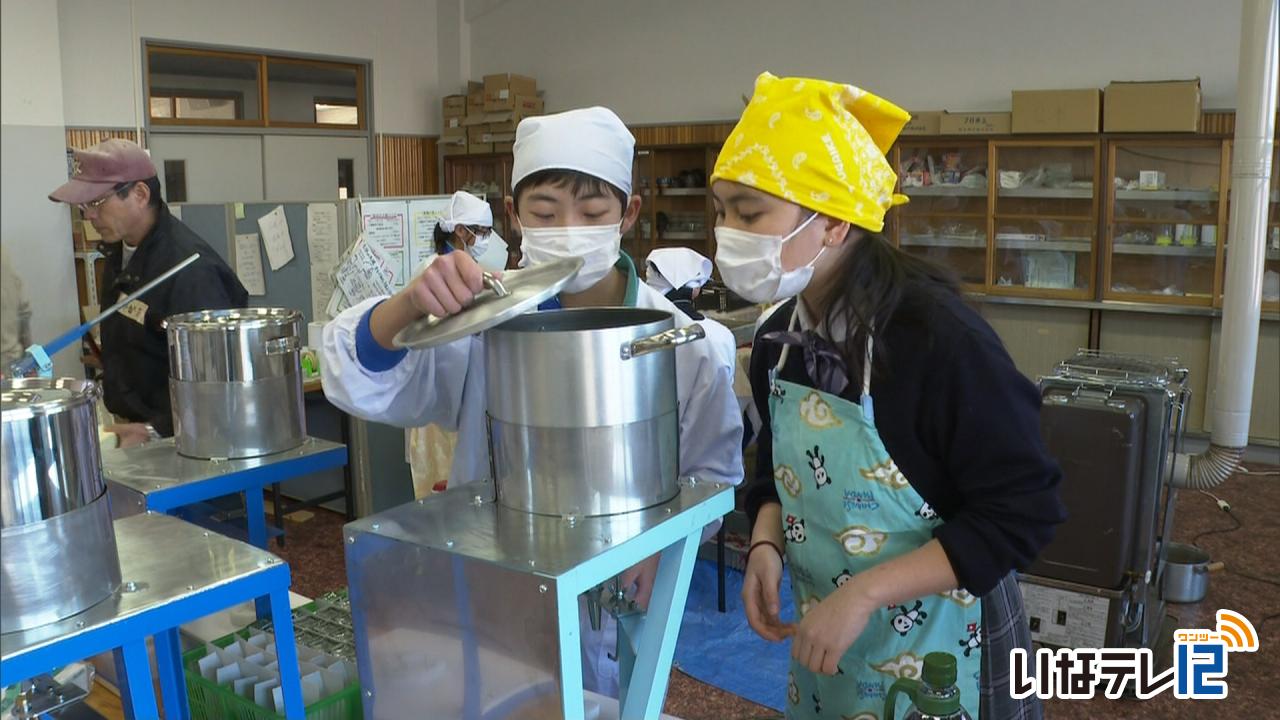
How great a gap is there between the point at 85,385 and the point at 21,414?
83 mm

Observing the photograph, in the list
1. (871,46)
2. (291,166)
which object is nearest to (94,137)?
(291,166)

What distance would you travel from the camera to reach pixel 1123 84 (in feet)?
18.2

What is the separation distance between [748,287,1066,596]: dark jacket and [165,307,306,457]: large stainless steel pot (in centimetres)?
87

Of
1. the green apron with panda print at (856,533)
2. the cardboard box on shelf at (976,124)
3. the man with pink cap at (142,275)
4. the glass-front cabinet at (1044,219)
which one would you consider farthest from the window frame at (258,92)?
the green apron with panda print at (856,533)

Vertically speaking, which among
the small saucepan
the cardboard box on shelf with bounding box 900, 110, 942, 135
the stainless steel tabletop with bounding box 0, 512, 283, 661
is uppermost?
the cardboard box on shelf with bounding box 900, 110, 942, 135

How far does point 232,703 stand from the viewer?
126 centimetres

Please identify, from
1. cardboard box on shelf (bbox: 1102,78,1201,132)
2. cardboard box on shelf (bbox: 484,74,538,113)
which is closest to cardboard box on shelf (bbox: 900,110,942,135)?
cardboard box on shelf (bbox: 1102,78,1201,132)

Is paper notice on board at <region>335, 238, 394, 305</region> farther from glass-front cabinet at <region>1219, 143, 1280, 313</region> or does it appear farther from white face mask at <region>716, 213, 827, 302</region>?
glass-front cabinet at <region>1219, 143, 1280, 313</region>

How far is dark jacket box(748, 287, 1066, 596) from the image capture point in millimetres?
1177

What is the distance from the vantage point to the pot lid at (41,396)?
77 centimetres

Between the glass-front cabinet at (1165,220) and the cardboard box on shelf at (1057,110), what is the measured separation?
237 mm

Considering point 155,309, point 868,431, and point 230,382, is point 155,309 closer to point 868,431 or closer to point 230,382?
point 230,382

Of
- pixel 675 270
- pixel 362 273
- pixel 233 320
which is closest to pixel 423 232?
pixel 362 273

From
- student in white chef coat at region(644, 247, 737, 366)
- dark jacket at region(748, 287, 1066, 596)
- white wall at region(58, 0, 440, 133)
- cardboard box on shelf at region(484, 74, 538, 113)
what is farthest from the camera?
cardboard box on shelf at region(484, 74, 538, 113)
